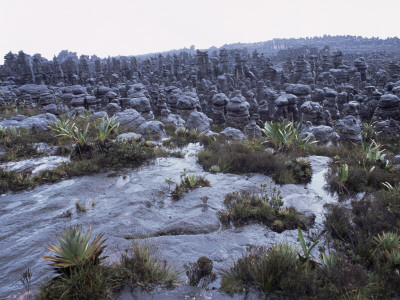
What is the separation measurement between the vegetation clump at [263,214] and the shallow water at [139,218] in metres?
0.19

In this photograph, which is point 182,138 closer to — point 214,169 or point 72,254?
point 214,169

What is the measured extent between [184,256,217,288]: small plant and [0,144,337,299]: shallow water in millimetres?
173

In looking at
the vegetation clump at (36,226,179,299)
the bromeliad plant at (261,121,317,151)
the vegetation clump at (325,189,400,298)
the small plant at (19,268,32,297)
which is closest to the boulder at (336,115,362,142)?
the bromeliad plant at (261,121,317,151)

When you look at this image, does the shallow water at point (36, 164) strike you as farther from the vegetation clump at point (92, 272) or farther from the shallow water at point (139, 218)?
the vegetation clump at point (92, 272)

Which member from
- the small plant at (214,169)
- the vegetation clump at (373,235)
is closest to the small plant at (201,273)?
the vegetation clump at (373,235)

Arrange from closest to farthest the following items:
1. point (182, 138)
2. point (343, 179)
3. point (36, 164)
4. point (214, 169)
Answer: point (343, 179) → point (214, 169) → point (36, 164) → point (182, 138)

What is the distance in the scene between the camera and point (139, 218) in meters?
5.83

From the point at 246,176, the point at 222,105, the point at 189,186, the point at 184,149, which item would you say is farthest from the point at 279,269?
the point at 222,105

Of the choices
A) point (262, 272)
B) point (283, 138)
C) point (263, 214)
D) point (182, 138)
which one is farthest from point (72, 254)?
point (182, 138)

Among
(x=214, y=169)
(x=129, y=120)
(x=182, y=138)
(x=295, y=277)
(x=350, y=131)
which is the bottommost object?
(x=350, y=131)

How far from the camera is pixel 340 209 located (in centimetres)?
575

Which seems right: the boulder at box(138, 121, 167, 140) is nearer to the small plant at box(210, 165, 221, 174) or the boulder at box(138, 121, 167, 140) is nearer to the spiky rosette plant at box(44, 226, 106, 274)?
the small plant at box(210, 165, 221, 174)

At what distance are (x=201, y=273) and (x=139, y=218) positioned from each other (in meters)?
2.22

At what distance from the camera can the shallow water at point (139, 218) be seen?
179 inches
